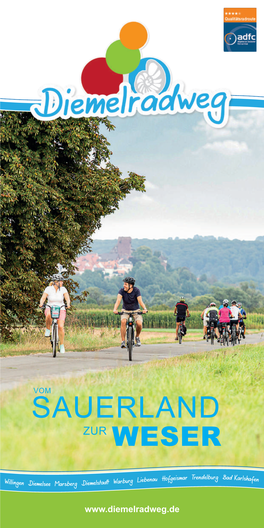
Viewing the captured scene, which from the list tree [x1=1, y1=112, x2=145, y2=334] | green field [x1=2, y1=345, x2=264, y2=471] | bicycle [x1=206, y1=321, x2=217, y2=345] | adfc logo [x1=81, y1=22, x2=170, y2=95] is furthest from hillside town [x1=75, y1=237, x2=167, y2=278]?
bicycle [x1=206, y1=321, x2=217, y2=345]

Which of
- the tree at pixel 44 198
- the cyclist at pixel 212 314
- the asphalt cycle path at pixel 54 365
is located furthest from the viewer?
the cyclist at pixel 212 314

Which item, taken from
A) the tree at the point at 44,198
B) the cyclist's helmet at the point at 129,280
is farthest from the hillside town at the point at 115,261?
the tree at the point at 44,198

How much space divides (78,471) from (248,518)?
142 cm

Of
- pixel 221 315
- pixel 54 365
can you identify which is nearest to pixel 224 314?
pixel 221 315

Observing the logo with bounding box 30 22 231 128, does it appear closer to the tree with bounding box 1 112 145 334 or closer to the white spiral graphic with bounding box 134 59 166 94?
the white spiral graphic with bounding box 134 59 166 94

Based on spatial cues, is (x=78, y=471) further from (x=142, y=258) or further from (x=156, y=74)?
(x=142, y=258)

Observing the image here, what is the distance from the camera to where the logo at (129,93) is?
5871 mm

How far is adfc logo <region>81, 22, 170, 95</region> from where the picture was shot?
581 centimetres

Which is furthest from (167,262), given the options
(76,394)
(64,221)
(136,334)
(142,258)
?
(76,394)

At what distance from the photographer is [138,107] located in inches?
245

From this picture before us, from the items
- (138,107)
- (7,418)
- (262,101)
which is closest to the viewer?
(7,418)

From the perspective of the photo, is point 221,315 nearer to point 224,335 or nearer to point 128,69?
point 224,335

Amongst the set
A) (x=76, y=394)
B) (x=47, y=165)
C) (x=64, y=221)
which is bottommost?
(x=76, y=394)

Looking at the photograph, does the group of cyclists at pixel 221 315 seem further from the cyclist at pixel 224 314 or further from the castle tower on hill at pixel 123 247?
the castle tower on hill at pixel 123 247
